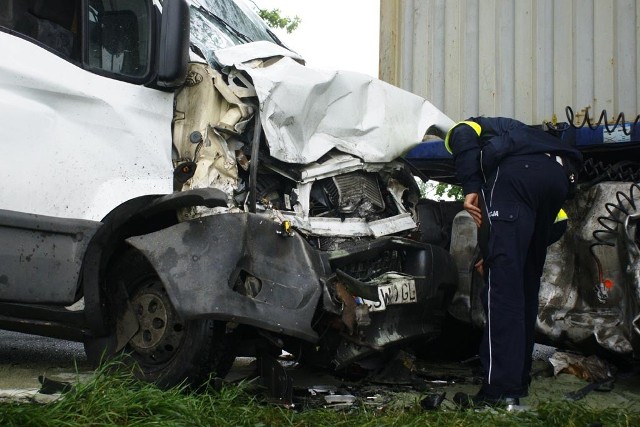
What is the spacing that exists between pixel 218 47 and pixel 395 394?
6.69 feet

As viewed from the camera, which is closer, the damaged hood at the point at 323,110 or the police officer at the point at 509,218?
the police officer at the point at 509,218

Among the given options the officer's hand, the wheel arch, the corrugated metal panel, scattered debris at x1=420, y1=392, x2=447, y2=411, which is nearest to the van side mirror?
the wheel arch

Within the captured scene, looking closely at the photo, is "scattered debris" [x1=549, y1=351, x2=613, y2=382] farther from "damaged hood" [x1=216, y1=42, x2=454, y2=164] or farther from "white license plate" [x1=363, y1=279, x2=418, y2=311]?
"damaged hood" [x1=216, y1=42, x2=454, y2=164]

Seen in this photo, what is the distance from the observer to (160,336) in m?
4.16

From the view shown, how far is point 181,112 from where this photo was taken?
4.51 metres

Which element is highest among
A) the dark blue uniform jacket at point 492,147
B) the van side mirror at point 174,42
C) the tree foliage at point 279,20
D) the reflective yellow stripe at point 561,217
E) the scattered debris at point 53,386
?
the tree foliage at point 279,20

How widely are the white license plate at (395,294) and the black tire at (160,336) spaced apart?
0.70m

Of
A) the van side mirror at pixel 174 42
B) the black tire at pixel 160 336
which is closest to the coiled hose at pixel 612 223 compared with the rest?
the black tire at pixel 160 336

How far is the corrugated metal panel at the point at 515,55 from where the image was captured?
215 inches

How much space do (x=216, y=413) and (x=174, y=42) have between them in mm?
1733

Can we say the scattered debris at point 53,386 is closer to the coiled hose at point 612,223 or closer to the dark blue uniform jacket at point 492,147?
the dark blue uniform jacket at point 492,147

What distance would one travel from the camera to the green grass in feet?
11.0

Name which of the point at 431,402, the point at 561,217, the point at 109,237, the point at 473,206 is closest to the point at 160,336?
the point at 109,237

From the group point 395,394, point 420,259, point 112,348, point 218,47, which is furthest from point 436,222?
point 112,348
